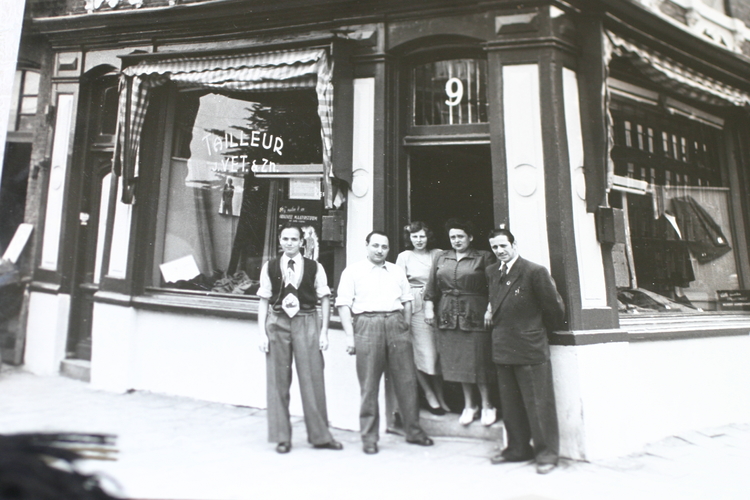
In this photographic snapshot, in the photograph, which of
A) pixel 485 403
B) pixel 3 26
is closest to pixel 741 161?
pixel 485 403

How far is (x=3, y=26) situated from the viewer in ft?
15.3

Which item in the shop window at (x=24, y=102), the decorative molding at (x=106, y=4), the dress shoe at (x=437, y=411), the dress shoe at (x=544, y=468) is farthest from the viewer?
the shop window at (x=24, y=102)

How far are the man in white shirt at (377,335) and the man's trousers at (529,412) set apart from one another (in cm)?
78

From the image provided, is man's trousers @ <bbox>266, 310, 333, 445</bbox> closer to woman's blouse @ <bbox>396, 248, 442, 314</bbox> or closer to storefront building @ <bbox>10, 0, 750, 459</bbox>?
storefront building @ <bbox>10, 0, 750, 459</bbox>

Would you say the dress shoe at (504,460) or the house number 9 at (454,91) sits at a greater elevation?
the house number 9 at (454,91)

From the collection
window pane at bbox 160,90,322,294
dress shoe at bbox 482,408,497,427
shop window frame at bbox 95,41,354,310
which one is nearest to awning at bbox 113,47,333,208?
shop window frame at bbox 95,41,354,310

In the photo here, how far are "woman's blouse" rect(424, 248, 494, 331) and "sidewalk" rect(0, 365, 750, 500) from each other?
3.69 feet

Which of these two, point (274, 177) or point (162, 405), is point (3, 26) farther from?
point (162, 405)

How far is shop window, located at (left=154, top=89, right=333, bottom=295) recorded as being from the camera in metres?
6.32

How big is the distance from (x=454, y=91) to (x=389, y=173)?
1.16 meters

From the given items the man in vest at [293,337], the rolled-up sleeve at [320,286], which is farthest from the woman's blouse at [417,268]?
the man in vest at [293,337]

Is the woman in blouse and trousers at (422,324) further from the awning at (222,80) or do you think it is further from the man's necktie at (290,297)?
the man's necktie at (290,297)

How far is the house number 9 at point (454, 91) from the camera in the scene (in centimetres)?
580

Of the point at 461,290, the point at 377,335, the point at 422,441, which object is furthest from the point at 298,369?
the point at 461,290
